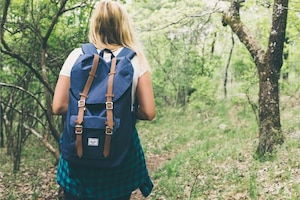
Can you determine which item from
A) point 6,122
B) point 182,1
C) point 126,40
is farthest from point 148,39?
point 126,40

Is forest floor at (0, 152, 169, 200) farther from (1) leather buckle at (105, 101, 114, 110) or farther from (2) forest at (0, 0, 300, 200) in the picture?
(1) leather buckle at (105, 101, 114, 110)

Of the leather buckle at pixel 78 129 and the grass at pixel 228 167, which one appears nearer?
the leather buckle at pixel 78 129

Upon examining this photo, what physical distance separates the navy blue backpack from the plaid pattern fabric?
97mm

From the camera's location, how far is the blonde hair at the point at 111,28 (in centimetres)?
239

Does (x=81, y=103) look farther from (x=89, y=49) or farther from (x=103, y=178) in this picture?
(x=103, y=178)

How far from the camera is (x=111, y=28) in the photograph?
241cm

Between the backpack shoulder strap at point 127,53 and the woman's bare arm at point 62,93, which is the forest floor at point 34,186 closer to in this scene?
the woman's bare arm at point 62,93

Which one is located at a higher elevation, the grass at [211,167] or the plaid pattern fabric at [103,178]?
the plaid pattern fabric at [103,178]

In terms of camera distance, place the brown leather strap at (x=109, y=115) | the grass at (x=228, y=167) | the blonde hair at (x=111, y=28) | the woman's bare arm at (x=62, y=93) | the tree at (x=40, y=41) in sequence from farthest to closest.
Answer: the tree at (x=40, y=41)
the grass at (x=228, y=167)
the blonde hair at (x=111, y=28)
the woman's bare arm at (x=62, y=93)
the brown leather strap at (x=109, y=115)

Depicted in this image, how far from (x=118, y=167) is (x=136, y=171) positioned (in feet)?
0.56

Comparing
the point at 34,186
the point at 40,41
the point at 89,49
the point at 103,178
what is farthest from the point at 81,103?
the point at 34,186

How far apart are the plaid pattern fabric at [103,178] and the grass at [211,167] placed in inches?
108

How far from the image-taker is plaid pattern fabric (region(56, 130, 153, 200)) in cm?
229

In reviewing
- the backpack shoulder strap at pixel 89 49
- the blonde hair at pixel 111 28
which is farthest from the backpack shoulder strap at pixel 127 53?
the backpack shoulder strap at pixel 89 49
